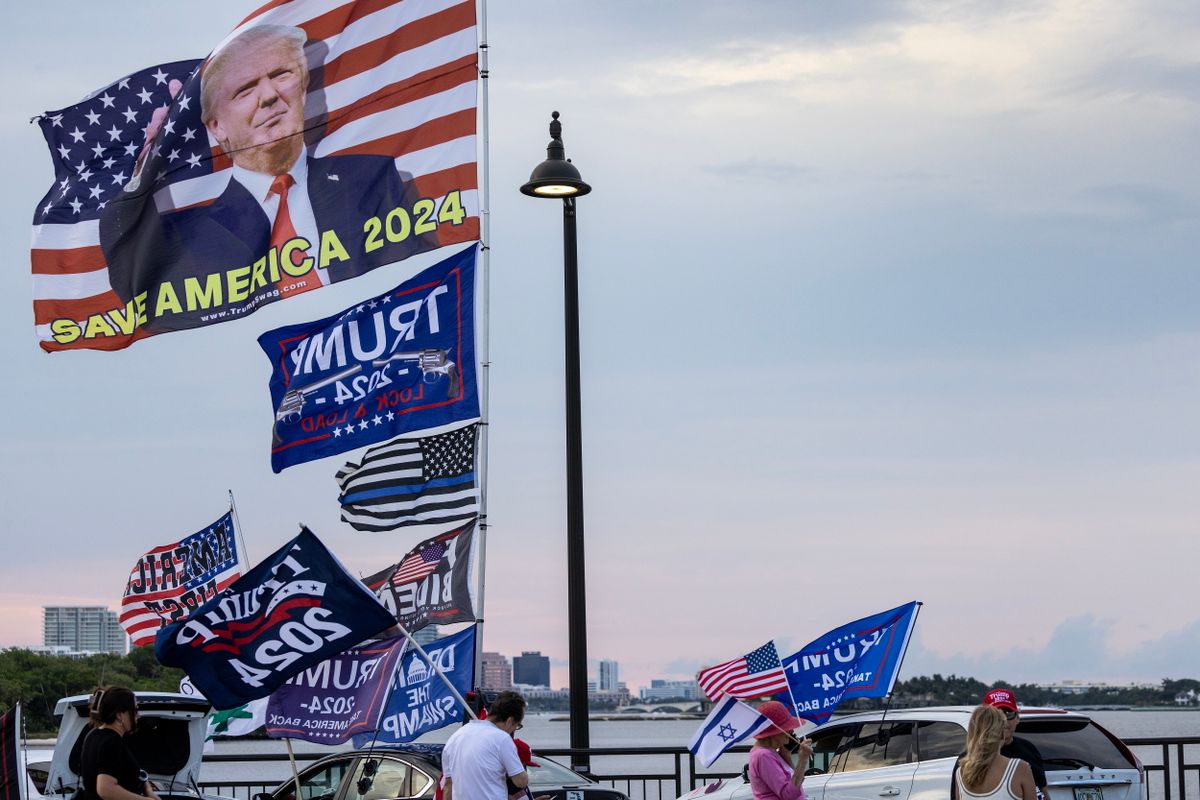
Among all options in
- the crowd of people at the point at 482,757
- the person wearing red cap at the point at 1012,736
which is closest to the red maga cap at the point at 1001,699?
the person wearing red cap at the point at 1012,736

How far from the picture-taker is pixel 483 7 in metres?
16.9

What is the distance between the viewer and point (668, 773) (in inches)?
1784

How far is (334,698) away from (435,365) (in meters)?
3.54

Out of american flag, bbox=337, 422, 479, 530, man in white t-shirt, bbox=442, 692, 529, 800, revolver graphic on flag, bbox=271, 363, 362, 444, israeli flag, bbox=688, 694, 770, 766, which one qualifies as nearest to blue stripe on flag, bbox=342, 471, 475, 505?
american flag, bbox=337, 422, 479, 530

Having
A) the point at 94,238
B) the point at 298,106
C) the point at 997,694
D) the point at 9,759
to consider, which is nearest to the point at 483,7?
the point at 298,106

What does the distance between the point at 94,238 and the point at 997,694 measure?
504 inches

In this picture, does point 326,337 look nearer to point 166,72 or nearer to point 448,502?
point 448,502

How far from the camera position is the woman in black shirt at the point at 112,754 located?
9.98 meters

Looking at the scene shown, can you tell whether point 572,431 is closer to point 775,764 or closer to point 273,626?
point 273,626

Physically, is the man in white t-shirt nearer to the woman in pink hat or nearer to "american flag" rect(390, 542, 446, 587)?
the woman in pink hat

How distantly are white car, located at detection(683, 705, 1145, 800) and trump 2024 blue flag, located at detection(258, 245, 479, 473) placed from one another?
4561mm

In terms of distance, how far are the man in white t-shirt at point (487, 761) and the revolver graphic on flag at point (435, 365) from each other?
5207mm

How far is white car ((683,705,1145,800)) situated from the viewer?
1260 cm

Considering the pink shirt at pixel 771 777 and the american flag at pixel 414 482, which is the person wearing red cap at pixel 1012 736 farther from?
the american flag at pixel 414 482
